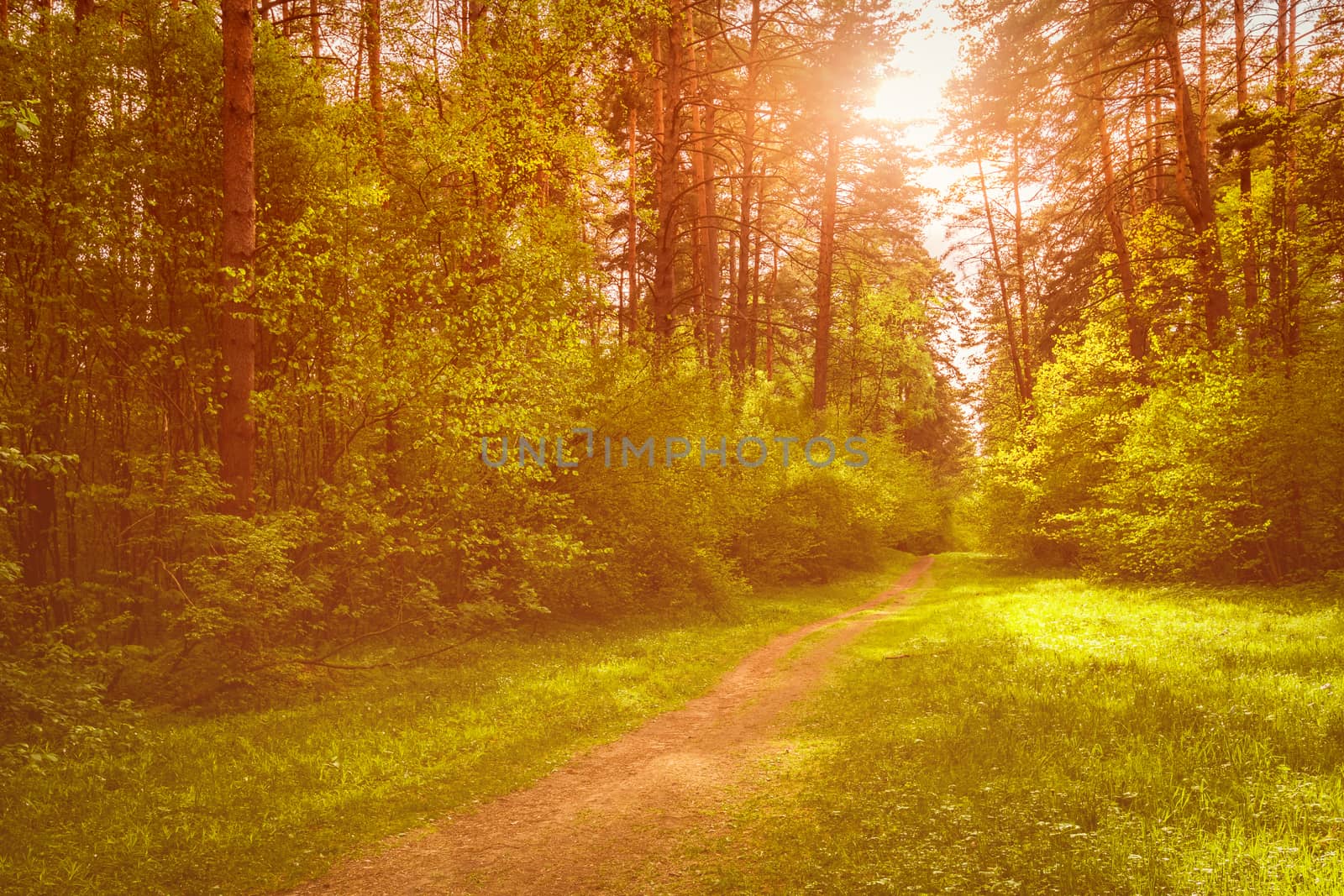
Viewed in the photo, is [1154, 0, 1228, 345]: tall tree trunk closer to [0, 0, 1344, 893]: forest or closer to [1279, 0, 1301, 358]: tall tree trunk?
[0, 0, 1344, 893]: forest

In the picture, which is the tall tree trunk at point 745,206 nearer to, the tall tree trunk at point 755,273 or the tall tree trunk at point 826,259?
the tall tree trunk at point 755,273

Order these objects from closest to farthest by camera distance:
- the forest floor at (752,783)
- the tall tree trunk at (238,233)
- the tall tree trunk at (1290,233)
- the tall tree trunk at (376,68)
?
the forest floor at (752,783)
the tall tree trunk at (238,233)
the tall tree trunk at (376,68)
the tall tree trunk at (1290,233)

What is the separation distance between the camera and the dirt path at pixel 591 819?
5805 millimetres

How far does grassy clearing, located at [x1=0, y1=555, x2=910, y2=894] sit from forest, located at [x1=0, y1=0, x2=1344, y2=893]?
6 cm

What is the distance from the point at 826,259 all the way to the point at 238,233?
20721 millimetres

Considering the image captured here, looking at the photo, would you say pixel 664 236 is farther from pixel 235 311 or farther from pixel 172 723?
pixel 172 723

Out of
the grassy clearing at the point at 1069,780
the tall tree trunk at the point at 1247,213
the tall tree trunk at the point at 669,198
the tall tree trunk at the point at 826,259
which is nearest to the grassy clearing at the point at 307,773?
the grassy clearing at the point at 1069,780

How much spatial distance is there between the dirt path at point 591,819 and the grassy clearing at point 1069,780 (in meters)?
0.52

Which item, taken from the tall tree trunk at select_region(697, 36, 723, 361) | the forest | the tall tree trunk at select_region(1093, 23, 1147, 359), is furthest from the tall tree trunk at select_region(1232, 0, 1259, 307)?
the tall tree trunk at select_region(697, 36, 723, 361)

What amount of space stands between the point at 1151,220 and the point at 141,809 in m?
24.5

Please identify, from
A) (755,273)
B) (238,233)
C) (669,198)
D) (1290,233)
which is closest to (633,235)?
(669,198)

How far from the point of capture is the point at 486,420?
12961mm

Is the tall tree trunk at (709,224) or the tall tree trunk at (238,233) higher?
the tall tree trunk at (709,224)

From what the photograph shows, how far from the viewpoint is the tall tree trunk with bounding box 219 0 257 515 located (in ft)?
35.5
